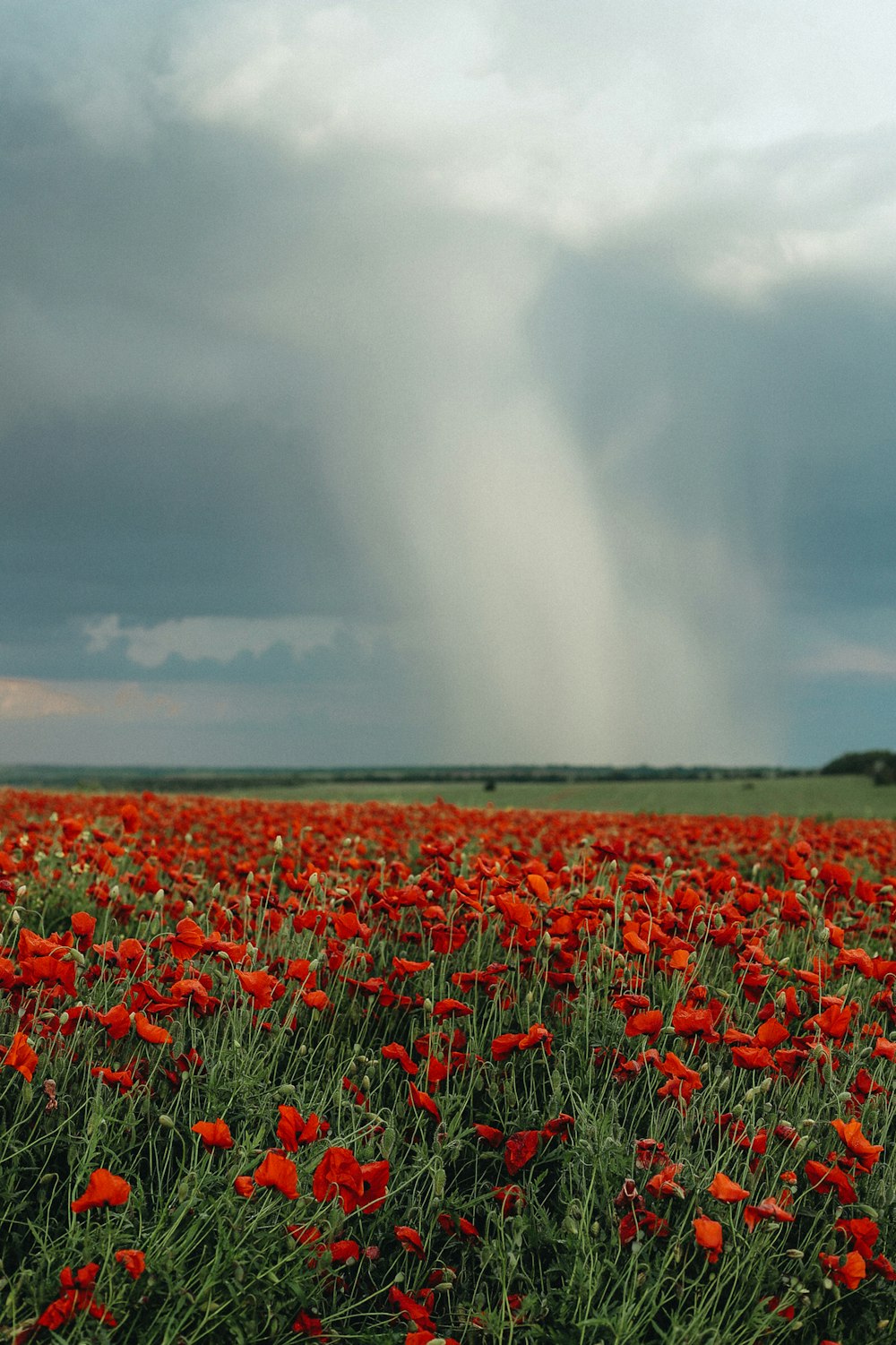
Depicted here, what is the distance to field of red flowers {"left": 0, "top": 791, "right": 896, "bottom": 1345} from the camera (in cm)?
301

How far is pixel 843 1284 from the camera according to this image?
3.36 metres

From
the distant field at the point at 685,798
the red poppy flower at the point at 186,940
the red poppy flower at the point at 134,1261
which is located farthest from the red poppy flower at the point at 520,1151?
the distant field at the point at 685,798

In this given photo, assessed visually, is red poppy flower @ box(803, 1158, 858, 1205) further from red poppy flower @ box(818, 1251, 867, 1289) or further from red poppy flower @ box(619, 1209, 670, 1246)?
red poppy flower @ box(619, 1209, 670, 1246)

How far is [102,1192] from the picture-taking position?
2.79 metres

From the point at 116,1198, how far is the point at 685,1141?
6.51 ft

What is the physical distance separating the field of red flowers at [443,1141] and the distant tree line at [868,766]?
38636mm

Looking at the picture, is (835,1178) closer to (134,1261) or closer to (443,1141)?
(443,1141)

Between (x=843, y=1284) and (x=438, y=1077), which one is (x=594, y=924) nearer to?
(x=438, y=1077)

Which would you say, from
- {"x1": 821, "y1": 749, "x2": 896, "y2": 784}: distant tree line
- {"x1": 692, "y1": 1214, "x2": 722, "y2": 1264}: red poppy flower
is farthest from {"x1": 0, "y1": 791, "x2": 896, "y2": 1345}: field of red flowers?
{"x1": 821, "y1": 749, "x2": 896, "y2": 784}: distant tree line

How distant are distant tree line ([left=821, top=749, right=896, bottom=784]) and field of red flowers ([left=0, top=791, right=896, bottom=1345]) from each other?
127 ft

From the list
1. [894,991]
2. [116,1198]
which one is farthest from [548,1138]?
[894,991]

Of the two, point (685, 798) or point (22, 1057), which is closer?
point (22, 1057)

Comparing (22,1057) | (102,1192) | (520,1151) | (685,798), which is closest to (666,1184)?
(520,1151)

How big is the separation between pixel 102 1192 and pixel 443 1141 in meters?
1.31
